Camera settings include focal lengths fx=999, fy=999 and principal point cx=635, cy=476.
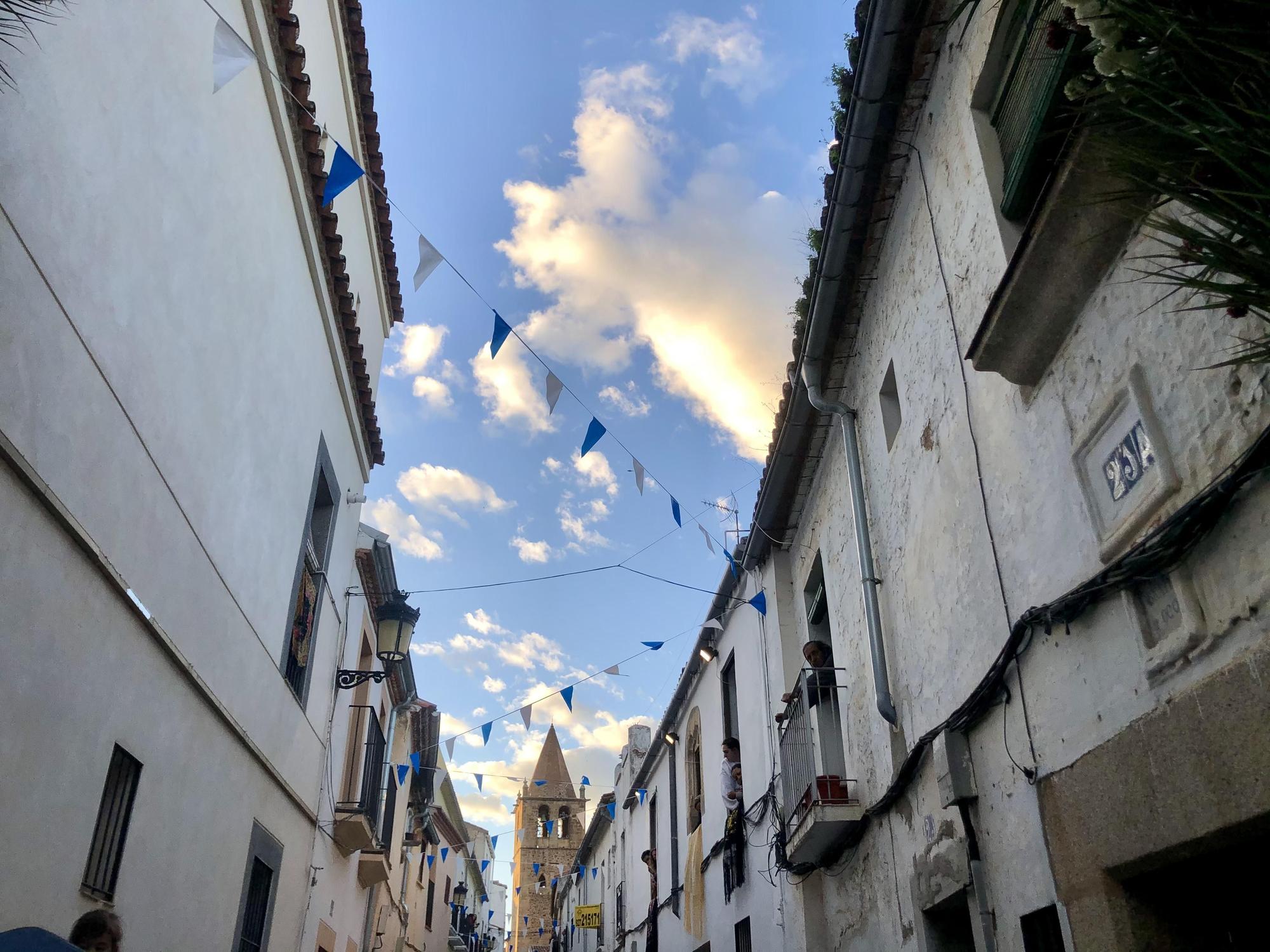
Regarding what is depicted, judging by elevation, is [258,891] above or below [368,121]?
below

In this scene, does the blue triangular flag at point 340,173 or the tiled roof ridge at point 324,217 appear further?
the tiled roof ridge at point 324,217

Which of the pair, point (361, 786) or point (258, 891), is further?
point (361, 786)

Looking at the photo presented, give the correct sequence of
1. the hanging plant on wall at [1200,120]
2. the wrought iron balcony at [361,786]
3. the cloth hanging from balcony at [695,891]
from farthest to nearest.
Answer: the cloth hanging from balcony at [695,891] < the wrought iron balcony at [361,786] < the hanging plant on wall at [1200,120]

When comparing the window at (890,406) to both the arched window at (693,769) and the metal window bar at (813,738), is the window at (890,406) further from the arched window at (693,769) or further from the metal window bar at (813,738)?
the arched window at (693,769)

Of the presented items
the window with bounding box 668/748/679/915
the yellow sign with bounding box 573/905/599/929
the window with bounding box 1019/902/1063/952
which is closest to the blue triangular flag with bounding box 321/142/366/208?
the window with bounding box 1019/902/1063/952

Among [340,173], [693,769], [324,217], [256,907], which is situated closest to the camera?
[340,173]

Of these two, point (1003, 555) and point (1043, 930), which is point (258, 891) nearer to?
point (1043, 930)

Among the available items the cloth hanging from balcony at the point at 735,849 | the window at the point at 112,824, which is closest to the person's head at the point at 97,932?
the window at the point at 112,824

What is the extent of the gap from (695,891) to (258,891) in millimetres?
7006

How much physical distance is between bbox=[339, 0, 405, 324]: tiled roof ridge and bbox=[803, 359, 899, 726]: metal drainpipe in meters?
3.62

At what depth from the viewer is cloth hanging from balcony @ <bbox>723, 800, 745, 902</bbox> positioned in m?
10.3

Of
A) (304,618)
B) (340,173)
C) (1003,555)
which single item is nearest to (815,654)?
(1003,555)

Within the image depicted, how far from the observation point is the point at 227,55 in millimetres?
4832

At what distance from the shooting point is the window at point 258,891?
654 cm
